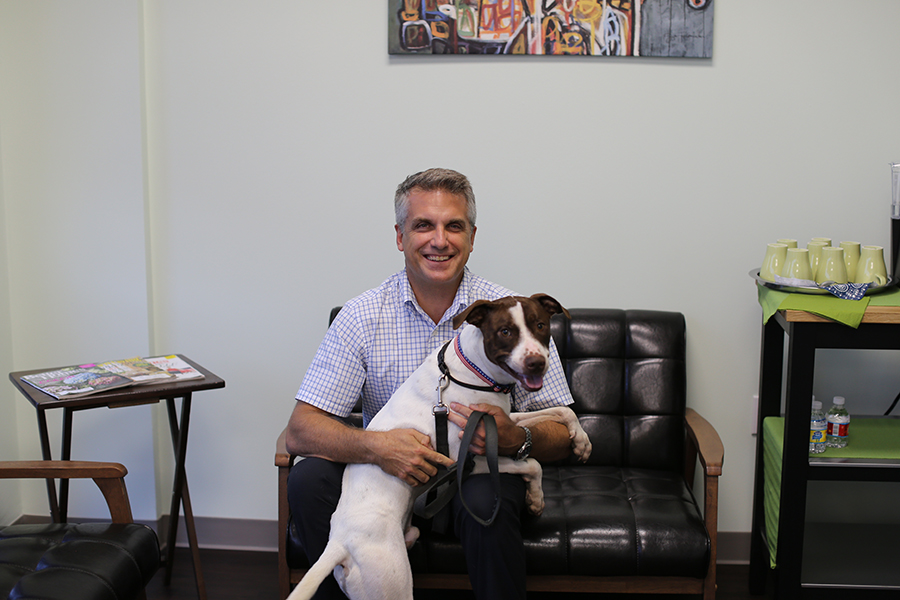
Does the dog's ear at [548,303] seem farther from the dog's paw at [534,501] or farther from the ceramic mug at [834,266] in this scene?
the ceramic mug at [834,266]

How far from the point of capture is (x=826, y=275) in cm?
212

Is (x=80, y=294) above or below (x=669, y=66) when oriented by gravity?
below

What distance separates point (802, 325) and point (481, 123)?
1.21 m

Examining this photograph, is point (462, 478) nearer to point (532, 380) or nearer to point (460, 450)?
point (460, 450)

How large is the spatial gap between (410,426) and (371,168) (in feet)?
3.77

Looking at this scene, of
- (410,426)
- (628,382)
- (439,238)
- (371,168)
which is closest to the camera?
(410,426)

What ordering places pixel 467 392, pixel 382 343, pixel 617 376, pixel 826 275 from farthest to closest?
pixel 617 376 → pixel 826 275 → pixel 382 343 → pixel 467 392

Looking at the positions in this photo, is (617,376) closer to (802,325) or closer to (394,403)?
(802,325)

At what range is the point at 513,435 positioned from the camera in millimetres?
1759

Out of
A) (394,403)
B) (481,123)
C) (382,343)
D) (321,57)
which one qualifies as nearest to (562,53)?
(481,123)

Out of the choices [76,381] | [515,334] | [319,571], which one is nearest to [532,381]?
[515,334]

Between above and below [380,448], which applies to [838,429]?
below

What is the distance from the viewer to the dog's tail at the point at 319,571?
148 centimetres

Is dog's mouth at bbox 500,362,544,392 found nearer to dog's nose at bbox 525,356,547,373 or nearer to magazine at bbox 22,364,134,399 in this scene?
dog's nose at bbox 525,356,547,373
